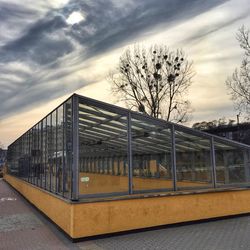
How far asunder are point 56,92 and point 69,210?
9264 millimetres

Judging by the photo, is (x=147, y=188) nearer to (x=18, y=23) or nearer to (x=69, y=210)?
(x=69, y=210)

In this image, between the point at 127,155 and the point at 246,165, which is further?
the point at 246,165

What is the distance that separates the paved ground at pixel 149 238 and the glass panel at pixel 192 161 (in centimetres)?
131

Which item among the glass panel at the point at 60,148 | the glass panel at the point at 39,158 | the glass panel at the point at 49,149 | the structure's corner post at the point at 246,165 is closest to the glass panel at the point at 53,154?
the glass panel at the point at 49,149

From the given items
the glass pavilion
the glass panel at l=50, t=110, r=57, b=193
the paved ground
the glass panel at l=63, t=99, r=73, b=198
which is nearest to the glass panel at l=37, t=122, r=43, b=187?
the glass pavilion

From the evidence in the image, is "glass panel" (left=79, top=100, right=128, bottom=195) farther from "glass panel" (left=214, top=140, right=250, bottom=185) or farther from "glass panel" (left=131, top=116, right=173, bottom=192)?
"glass panel" (left=214, top=140, right=250, bottom=185)

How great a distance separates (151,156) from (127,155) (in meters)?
1.51

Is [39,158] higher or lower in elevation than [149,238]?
higher

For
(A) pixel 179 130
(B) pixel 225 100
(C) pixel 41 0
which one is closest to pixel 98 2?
Result: (C) pixel 41 0

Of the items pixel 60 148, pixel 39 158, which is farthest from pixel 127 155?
pixel 39 158

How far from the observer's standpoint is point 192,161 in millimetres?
10891

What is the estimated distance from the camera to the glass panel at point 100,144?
859cm

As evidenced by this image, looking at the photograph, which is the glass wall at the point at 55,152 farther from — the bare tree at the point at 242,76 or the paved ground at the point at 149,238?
the bare tree at the point at 242,76

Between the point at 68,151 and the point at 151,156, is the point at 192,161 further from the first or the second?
the point at 68,151
